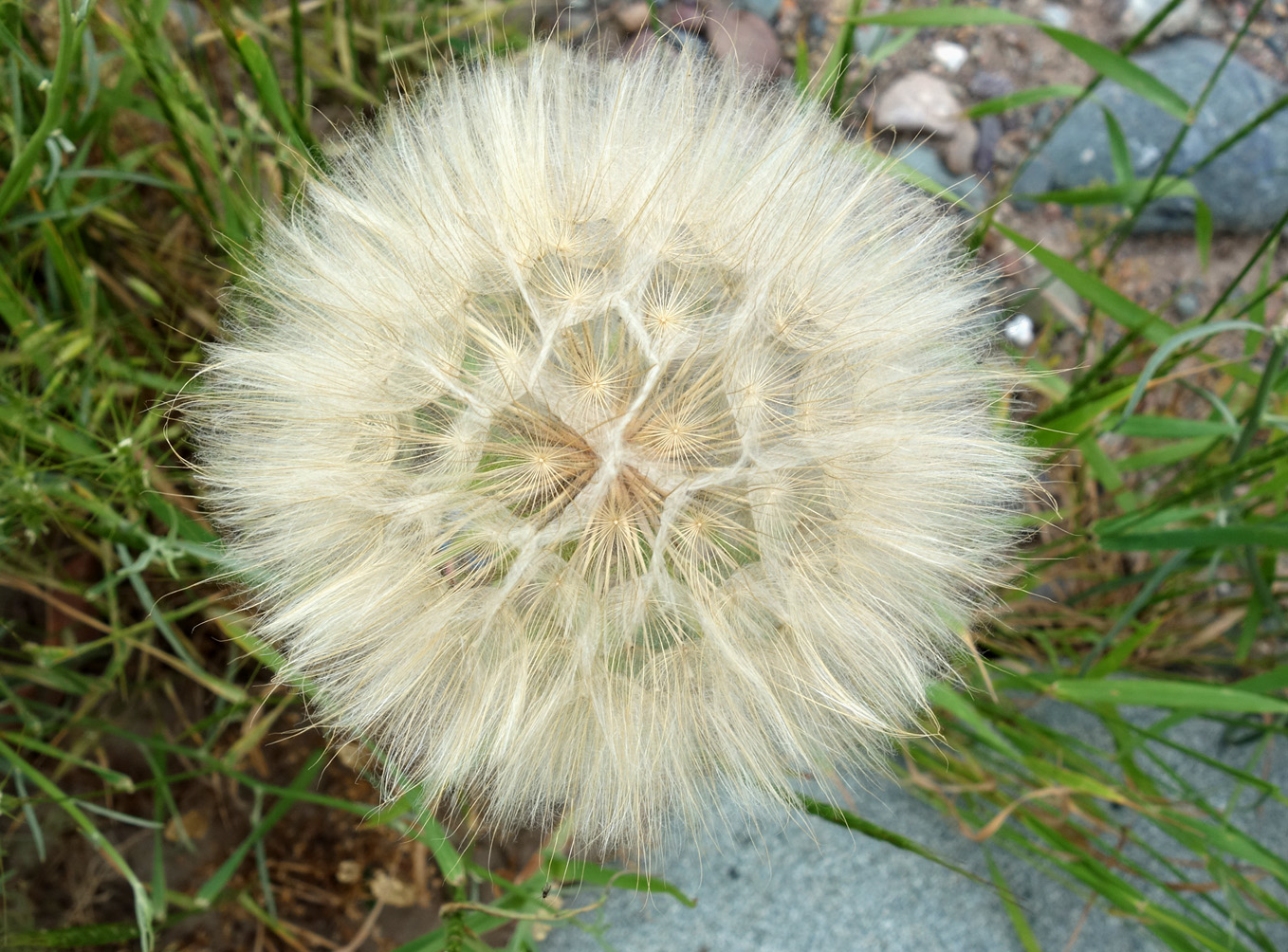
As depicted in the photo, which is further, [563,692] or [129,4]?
[129,4]

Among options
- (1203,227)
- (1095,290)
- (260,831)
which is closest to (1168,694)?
(1095,290)

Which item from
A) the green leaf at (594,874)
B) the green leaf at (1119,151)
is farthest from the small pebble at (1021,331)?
the green leaf at (594,874)

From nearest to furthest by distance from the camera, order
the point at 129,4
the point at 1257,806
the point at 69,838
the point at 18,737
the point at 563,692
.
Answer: the point at 563,692 → the point at 129,4 → the point at 18,737 → the point at 69,838 → the point at 1257,806

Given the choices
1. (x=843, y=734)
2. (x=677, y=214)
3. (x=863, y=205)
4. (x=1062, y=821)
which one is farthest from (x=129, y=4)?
(x=1062, y=821)

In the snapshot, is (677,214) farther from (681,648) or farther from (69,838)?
(69,838)

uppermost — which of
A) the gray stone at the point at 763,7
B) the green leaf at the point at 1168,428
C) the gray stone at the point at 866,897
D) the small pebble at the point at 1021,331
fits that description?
the gray stone at the point at 763,7

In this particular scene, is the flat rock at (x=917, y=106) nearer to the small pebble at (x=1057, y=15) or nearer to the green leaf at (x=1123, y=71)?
Result: the small pebble at (x=1057, y=15)
